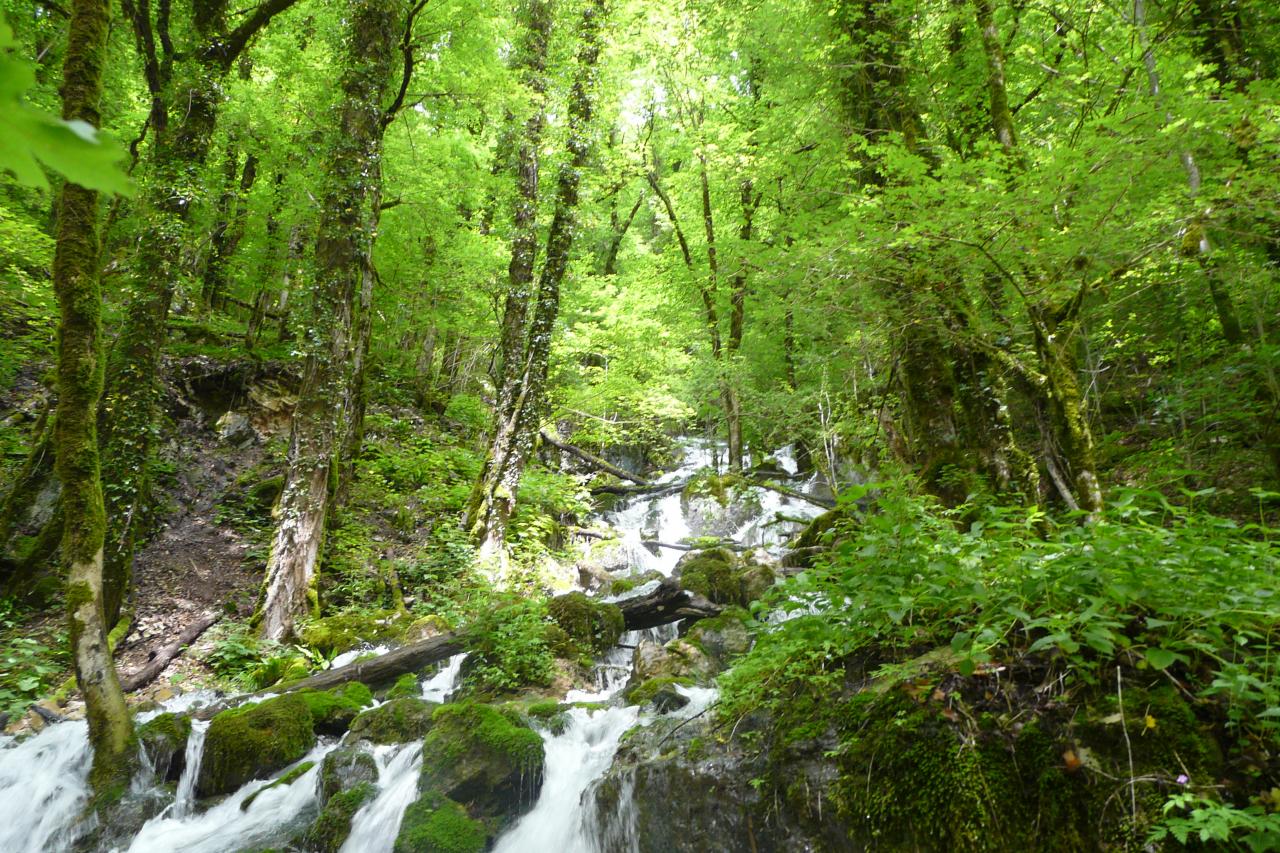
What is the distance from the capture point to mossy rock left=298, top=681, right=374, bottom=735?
20.3 ft

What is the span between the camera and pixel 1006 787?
8.00ft

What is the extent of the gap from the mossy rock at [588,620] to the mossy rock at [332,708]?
2478mm

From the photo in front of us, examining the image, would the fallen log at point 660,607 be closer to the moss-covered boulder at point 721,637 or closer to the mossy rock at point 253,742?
the moss-covered boulder at point 721,637

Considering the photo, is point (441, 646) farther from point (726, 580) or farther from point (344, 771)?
point (726, 580)

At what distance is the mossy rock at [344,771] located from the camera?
507 centimetres

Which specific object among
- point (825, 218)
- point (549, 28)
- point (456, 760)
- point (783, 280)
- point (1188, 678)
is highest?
point (549, 28)

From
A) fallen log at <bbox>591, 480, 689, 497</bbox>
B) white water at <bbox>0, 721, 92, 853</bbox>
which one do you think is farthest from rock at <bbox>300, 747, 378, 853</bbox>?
fallen log at <bbox>591, 480, 689, 497</bbox>

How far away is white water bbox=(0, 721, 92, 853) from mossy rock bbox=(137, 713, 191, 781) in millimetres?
378

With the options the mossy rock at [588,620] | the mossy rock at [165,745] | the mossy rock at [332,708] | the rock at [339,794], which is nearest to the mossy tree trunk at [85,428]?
the mossy rock at [165,745]

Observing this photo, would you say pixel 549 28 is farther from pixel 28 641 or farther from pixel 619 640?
pixel 28 641

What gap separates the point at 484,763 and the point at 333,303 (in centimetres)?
677

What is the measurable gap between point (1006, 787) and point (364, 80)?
36.5 feet

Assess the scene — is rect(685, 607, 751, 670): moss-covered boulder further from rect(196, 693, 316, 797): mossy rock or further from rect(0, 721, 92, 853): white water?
rect(0, 721, 92, 853): white water

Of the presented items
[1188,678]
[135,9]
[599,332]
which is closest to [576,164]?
[599,332]
